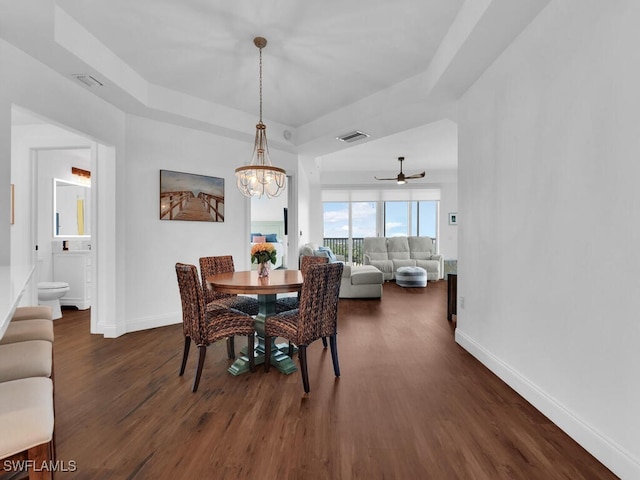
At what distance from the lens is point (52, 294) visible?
4090 mm

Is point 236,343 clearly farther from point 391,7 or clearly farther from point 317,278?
point 391,7

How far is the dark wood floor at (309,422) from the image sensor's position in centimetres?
154

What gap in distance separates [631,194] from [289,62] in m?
2.79

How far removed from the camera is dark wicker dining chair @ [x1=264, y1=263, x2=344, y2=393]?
89.8 inches

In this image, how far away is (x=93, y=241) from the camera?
141 inches

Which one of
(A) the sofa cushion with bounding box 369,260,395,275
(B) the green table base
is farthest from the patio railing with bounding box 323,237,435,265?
(B) the green table base

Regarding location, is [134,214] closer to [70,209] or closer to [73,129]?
[73,129]

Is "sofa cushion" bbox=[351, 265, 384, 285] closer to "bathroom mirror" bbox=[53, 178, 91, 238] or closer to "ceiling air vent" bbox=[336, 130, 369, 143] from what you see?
"ceiling air vent" bbox=[336, 130, 369, 143]

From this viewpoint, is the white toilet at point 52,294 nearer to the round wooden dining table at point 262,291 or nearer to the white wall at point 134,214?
the white wall at point 134,214

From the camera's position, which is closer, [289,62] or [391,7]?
[391,7]

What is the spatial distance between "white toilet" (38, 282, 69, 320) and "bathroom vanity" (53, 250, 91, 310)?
46 cm

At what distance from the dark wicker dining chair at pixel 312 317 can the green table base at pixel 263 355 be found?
10.0 inches

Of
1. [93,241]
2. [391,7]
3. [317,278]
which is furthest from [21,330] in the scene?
[391,7]

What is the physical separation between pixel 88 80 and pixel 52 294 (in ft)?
9.00
